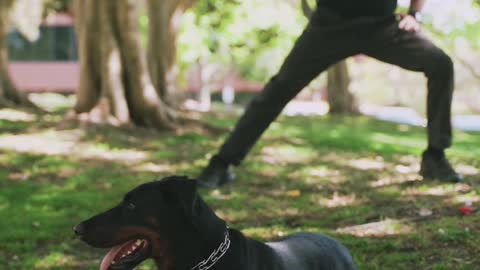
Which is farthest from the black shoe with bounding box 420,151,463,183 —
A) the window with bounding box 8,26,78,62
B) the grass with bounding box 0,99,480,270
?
the window with bounding box 8,26,78,62

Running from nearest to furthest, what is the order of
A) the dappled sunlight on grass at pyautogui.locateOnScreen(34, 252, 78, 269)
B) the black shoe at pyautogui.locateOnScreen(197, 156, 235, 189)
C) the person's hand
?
1. the dappled sunlight on grass at pyautogui.locateOnScreen(34, 252, 78, 269)
2. the person's hand
3. the black shoe at pyautogui.locateOnScreen(197, 156, 235, 189)

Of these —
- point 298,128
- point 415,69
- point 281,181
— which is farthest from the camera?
point 298,128

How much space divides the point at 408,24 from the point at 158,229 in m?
3.77

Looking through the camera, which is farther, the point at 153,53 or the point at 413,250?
the point at 153,53

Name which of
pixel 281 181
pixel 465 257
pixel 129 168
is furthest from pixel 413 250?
pixel 129 168

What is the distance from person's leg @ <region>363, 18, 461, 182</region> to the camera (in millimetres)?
6613

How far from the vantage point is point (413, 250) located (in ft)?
17.5

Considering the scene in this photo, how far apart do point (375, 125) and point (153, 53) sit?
6335mm

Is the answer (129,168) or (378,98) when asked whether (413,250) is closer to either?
(129,168)

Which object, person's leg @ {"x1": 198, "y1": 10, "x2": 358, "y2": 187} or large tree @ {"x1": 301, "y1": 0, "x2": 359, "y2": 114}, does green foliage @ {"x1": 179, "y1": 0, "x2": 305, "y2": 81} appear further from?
person's leg @ {"x1": 198, "y1": 10, "x2": 358, "y2": 187}

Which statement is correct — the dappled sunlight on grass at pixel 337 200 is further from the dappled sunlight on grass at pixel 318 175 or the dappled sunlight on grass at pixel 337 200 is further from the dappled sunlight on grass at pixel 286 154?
the dappled sunlight on grass at pixel 286 154

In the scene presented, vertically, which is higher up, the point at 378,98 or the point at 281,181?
the point at 281,181

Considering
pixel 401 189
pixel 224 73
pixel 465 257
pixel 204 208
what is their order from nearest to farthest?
pixel 204 208 → pixel 465 257 → pixel 401 189 → pixel 224 73

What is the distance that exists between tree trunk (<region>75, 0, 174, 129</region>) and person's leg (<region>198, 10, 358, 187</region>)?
203 inches
